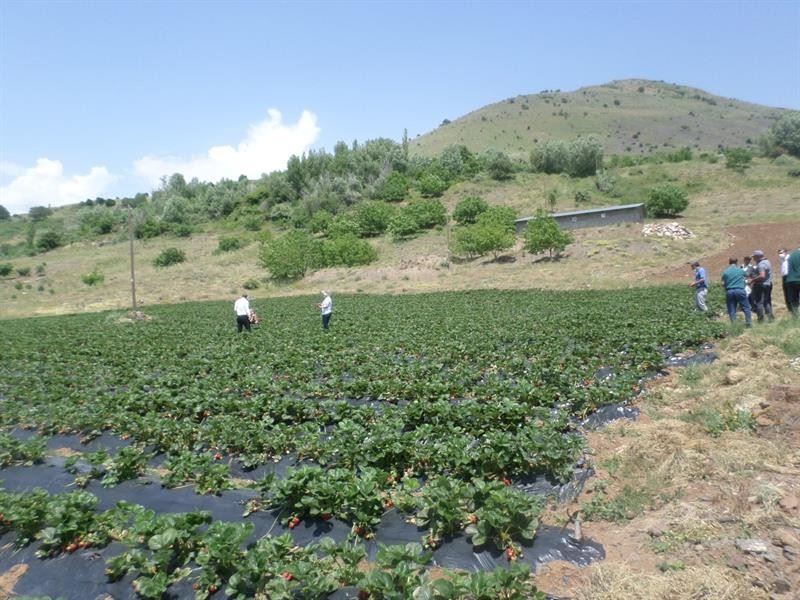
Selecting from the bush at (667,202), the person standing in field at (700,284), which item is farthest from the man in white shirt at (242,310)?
the bush at (667,202)

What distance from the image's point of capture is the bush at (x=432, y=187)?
7012 cm

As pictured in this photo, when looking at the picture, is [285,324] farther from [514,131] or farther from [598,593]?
[514,131]

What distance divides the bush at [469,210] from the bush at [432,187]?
13241 mm

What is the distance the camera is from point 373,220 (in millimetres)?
59625

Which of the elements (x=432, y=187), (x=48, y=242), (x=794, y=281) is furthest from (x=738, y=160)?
(x=48, y=242)

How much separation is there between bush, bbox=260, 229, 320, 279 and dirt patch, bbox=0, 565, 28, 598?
4198 cm

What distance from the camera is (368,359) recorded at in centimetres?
1242

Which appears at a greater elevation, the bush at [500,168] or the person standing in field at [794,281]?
the bush at [500,168]

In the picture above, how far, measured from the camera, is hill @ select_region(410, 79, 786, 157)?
10919 cm

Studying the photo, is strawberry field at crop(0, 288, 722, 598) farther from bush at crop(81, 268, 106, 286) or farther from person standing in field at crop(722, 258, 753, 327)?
bush at crop(81, 268, 106, 286)

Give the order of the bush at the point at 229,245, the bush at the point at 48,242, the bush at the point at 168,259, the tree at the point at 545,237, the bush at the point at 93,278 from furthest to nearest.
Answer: the bush at the point at 48,242 → the bush at the point at 229,245 → the bush at the point at 168,259 → the bush at the point at 93,278 → the tree at the point at 545,237

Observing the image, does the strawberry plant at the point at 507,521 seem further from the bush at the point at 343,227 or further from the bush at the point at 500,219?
the bush at the point at 343,227

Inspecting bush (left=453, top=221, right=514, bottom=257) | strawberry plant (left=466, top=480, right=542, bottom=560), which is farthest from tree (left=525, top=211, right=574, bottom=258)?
strawberry plant (left=466, top=480, right=542, bottom=560)

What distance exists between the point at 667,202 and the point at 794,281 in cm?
3768
